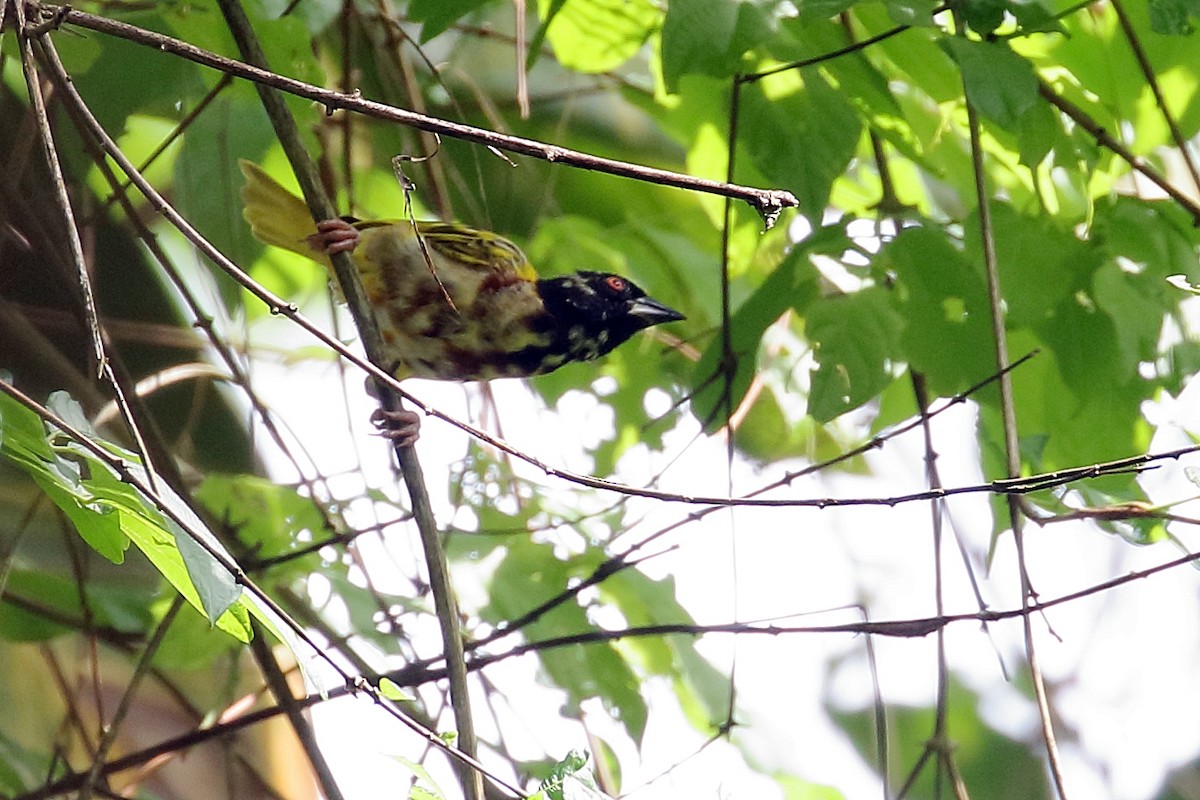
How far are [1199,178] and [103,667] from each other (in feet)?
10.1

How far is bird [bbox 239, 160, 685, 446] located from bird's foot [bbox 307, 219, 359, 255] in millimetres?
18

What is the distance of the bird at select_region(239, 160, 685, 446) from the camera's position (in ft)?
9.91

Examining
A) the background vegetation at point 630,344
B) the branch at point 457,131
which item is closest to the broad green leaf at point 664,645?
the background vegetation at point 630,344

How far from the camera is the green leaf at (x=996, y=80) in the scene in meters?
1.84

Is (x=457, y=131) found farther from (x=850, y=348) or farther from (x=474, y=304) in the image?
(x=474, y=304)

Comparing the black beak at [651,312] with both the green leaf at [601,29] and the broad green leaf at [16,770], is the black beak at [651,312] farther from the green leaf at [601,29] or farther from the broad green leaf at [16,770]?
the broad green leaf at [16,770]

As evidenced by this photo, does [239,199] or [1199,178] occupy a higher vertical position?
[239,199]

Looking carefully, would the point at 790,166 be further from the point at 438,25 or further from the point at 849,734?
the point at 849,734

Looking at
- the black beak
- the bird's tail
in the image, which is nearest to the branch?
the bird's tail

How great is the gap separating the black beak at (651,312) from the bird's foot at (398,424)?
2.14 feet

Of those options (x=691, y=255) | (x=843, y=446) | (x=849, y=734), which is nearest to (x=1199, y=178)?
(x=691, y=255)

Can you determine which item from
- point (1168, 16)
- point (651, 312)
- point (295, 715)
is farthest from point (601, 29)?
point (295, 715)

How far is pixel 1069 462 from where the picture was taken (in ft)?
7.34

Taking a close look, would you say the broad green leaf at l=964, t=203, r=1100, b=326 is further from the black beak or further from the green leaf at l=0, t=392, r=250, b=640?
the green leaf at l=0, t=392, r=250, b=640
